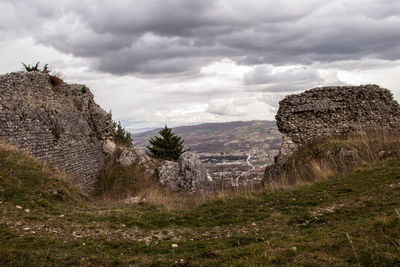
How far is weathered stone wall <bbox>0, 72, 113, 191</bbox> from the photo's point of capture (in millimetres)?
13438

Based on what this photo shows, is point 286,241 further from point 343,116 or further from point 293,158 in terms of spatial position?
point 343,116

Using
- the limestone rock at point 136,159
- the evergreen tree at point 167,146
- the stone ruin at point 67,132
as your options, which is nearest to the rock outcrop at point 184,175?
the stone ruin at point 67,132

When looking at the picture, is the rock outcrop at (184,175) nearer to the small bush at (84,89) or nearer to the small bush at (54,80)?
the small bush at (84,89)

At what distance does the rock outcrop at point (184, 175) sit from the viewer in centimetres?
Result: 1892

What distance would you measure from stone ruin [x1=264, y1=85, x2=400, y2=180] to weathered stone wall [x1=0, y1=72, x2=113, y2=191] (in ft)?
38.3

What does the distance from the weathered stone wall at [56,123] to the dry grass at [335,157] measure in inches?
450

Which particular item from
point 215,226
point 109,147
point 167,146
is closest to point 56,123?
point 109,147

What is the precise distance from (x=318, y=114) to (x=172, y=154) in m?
13.8

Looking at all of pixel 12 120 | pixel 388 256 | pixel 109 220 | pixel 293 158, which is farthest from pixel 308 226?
pixel 12 120

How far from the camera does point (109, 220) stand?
27.0 ft

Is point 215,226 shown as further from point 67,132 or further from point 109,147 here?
point 109,147

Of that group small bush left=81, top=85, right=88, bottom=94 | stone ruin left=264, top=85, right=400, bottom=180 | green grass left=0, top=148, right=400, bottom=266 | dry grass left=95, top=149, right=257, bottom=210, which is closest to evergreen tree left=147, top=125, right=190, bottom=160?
dry grass left=95, top=149, right=257, bottom=210

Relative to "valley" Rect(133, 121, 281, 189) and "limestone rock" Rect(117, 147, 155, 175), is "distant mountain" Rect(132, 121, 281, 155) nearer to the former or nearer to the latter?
"valley" Rect(133, 121, 281, 189)

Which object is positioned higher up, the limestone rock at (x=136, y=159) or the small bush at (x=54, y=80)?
→ the small bush at (x=54, y=80)
